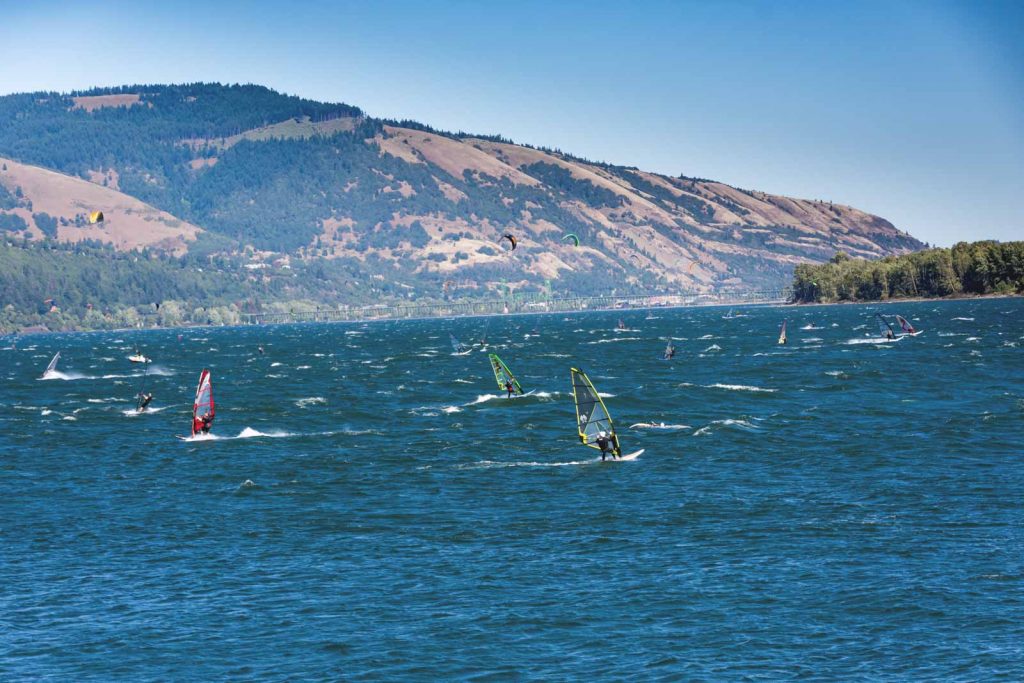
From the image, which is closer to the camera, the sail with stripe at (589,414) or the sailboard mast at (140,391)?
the sail with stripe at (589,414)

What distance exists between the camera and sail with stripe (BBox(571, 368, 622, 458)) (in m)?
57.3

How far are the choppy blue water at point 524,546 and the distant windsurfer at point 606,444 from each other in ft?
3.95

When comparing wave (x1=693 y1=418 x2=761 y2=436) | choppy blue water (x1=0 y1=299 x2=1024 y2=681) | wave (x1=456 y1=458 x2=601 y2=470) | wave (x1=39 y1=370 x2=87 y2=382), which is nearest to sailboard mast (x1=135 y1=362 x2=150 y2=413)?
wave (x1=39 y1=370 x2=87 y2=382)

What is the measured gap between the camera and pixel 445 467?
205 feet

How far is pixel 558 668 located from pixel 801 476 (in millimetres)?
27694

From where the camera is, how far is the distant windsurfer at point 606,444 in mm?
61844

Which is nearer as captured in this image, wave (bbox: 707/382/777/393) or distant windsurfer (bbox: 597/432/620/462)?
distant windsurfer (bbox: 597/432/620/462)

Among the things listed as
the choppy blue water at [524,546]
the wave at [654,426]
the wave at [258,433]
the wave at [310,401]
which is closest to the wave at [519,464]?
the choppy blue water at [524,546]

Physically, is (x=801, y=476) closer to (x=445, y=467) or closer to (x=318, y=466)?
(x=445, y=467)

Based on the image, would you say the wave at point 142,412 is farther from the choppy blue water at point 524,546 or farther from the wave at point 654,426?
the wave at point 654,426

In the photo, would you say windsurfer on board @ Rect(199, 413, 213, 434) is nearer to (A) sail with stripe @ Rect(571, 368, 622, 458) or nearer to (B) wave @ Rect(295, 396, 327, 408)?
(B) wave @ Rect(295, 396, 327, 408)

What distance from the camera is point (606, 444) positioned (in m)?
62.1

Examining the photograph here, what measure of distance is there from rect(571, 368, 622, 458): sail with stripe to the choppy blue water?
1603 millimetres

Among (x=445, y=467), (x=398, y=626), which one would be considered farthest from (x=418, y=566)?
(x=445, y=467)
